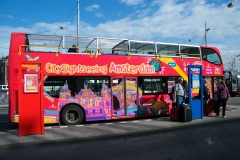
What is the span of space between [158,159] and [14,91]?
5858 millimetres

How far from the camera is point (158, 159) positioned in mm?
4793

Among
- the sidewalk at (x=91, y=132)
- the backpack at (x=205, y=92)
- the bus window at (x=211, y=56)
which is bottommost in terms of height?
the sidewalk at (x=91, y=132)

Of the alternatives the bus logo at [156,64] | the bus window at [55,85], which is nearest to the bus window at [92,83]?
the bus window at [55,85]

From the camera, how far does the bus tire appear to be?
8641 millimetres

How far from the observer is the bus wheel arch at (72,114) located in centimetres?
863

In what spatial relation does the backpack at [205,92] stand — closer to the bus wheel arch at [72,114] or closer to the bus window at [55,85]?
the bus wheel arch at [72,114]

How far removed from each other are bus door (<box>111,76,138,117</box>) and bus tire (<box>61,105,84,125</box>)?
1.52 m

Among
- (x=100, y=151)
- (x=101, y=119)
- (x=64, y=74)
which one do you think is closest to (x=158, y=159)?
(x=100, y=151)

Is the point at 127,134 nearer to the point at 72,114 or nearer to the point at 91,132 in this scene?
the point at 91,132

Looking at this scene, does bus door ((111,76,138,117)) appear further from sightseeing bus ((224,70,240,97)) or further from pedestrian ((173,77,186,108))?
sightseeing bus ((224,70,240,97))

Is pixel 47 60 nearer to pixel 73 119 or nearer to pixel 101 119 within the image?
pixel 73 119

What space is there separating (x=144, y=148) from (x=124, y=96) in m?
4.15

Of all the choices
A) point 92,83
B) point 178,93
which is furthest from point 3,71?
point 178,93

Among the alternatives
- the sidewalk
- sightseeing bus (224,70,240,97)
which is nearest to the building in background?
sightseeing bus (224,70,240,97)
